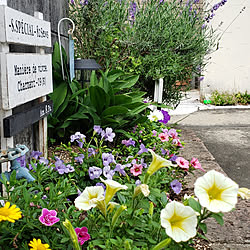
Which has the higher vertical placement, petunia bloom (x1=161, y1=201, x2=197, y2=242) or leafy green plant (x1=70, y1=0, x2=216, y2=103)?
leafy green plant (x1=70, y1=0, x2=216, y2=103)

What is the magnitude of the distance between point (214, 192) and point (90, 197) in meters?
0.40

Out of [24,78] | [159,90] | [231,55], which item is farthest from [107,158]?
[231,55]

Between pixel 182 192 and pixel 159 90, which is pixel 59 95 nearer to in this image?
pixel 182 192

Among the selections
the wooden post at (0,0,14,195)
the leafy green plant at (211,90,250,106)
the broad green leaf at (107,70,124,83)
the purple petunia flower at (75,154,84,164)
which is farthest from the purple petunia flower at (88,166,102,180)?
the leafy green plant at (211,90,250,106)

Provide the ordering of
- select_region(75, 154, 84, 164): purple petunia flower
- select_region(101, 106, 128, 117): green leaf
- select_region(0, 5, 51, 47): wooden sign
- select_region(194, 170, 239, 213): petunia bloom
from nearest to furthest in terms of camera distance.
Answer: select_region(194, 170, 239, 213): petunia bloom, select_region(0, 5, 51, 47): wooden sign, select_region(75, 154, 84, 164): purple petunia flower, select_region(101, 106, 128, 117): green leaf

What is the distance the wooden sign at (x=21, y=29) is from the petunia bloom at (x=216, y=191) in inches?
42.0

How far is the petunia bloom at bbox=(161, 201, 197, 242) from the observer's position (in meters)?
0.90

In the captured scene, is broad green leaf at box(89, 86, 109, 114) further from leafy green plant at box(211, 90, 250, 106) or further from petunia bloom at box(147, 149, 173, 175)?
leafy green plant at box(211, 90, 250, 106)

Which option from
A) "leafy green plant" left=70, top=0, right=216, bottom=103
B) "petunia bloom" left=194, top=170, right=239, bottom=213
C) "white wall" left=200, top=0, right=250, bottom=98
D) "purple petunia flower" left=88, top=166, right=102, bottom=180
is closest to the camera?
"petunia bloom" left=194, top=170, right=239, bottom=213

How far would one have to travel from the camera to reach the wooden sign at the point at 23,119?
1551mm

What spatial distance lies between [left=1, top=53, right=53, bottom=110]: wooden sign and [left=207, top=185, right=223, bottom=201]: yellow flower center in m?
1.03

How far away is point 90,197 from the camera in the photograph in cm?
108

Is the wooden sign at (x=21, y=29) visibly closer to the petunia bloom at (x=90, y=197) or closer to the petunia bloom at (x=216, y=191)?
the petunia bloom at (x=90, y=197)

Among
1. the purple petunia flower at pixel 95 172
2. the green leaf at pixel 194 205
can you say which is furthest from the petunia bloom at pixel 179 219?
the purple petunia flower at pixel 95 172
